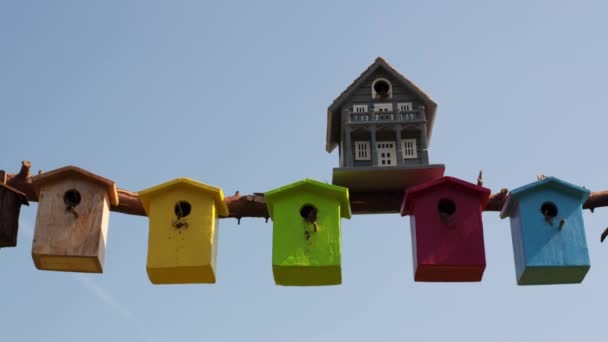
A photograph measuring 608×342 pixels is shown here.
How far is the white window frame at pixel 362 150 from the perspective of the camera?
391 inches

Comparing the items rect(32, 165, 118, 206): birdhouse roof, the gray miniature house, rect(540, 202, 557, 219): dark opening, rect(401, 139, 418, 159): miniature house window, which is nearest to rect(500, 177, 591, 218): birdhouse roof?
rect(540, 202, 557, 219): dark opening

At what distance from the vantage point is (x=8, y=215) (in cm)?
922

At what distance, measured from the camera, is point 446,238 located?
9031mm

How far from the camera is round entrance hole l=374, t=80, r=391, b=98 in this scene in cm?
1030

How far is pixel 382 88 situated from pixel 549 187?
6.50ft

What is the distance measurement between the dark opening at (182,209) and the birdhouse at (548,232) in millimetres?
2788

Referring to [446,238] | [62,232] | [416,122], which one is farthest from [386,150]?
[62,232]

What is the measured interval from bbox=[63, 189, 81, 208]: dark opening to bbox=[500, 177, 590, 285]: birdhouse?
3771 millimetres

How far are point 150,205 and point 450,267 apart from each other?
8.61ft

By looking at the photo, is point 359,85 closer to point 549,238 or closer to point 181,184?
point 181,184

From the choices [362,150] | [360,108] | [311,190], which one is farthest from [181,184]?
[360,108]

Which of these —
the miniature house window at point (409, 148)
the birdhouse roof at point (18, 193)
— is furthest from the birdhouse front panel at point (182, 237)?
the miniature house window at point (409, 148)

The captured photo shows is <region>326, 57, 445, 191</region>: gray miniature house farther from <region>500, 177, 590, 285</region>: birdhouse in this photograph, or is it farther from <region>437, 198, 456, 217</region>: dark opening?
<region>500, 177, 590, 285</region>: birdhouse

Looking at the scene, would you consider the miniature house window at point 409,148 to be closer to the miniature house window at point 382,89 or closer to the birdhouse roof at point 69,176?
the miniature house window at point 382,89
